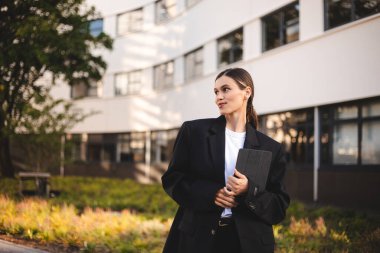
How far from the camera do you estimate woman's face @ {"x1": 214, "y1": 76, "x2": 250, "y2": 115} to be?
9.63 ft

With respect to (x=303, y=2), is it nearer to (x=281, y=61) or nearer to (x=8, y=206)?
(x=281, y=61)

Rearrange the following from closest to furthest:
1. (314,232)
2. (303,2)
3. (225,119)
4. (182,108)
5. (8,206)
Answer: (225,119) < (314,232) < (8,206) < (303,2) < (182,108)

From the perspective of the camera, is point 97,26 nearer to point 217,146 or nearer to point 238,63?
point 238,63

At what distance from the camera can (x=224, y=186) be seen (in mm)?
2818

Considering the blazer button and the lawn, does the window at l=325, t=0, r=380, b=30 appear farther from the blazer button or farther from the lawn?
the blazer button

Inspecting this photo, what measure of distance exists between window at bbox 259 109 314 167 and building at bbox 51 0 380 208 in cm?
4

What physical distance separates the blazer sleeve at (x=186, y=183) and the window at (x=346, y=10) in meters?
12.1

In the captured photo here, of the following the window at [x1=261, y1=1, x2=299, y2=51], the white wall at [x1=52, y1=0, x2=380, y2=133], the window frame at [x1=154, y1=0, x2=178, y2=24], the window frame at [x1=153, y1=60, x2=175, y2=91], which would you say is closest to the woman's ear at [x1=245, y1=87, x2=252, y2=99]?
the white wall at [x1=52, y1=0, x2=380, y2=133]

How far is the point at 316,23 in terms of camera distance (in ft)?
50.6

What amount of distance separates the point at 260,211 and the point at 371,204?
11580 millimetres

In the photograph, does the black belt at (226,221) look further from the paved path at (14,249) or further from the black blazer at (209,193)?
the paved path at (14,249)

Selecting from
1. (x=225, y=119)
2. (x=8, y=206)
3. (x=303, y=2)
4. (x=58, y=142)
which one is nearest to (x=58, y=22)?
(x=58, y=142)

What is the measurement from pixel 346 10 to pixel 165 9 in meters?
14.0

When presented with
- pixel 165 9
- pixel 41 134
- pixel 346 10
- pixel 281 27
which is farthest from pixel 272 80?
pixel 165 9
